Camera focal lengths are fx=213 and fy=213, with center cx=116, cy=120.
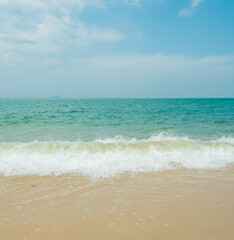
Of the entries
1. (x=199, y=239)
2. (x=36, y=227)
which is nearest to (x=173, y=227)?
(x=199, y=239)

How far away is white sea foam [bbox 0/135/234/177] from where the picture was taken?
718cm

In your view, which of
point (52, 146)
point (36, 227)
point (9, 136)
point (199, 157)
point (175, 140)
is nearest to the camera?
point (36, 227)

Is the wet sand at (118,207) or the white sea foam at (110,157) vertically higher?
the white sea foam at (110,157)

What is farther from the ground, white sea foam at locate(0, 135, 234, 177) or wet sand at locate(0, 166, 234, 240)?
white sea foam at locate(0, 135, 234, 177)

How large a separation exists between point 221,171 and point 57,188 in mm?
5373

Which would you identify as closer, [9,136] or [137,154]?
[137,154]

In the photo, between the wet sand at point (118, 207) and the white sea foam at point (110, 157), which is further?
the white sea foam at point (110, 157)

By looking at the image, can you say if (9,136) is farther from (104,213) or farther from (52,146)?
(104,213)

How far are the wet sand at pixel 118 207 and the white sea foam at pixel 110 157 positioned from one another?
77cm

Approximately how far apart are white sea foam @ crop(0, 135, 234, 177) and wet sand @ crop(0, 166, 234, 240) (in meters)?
0.77

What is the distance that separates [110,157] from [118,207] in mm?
3859

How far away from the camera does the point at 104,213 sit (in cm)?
430

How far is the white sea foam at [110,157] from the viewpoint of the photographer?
283 inches

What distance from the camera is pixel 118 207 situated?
4531 millimetres
